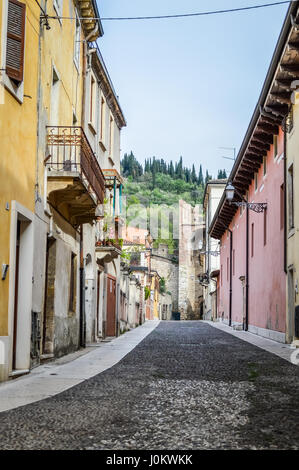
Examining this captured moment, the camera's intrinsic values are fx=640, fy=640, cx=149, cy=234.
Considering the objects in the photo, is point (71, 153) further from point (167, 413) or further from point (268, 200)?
point (268, 200)

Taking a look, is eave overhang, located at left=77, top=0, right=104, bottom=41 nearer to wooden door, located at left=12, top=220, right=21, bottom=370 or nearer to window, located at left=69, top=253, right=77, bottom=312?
window, located at left=69, top=253, right=77, bottom=312

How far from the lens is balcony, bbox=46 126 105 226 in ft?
39.2

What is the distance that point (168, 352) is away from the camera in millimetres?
13727

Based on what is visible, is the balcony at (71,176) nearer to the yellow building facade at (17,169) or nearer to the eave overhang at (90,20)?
the yellow building facade at (17,169)

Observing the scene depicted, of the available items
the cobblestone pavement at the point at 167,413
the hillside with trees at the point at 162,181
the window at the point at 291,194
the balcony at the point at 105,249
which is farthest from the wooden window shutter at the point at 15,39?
the hillside with trees at the point at 162,181

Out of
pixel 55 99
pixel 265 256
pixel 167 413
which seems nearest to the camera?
pixel 167 413

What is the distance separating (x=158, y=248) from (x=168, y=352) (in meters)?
75.2

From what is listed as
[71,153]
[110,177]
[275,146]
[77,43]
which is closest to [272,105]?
[275,146]

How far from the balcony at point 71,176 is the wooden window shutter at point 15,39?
2.67m

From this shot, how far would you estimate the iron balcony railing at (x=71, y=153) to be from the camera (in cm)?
1204

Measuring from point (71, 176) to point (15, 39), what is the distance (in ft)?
10.8

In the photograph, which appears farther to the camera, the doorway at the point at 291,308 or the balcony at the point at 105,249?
the balcony at the point at 105,249

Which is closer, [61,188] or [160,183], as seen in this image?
[61,188]

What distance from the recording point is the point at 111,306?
22938 mm
